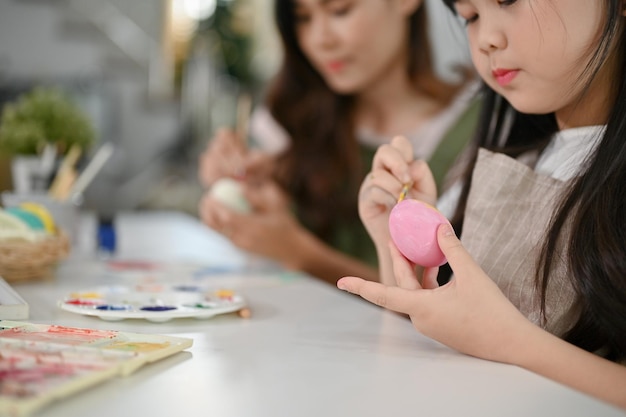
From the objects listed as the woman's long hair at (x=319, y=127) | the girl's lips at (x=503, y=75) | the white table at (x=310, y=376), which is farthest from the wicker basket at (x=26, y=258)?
the woman's long hair at (x=319, y=127)

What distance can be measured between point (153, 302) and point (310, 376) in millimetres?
312

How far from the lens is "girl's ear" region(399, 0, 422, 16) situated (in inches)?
68.3

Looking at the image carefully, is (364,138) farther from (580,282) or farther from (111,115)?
(111,115)

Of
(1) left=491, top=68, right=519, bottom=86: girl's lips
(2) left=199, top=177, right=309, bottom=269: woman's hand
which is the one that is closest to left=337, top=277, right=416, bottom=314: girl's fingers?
(1) left=491, top=68, right=519, bottom=86: girl's lips

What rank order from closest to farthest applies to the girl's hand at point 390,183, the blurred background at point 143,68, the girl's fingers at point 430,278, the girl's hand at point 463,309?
the girl's hand at point 463,309 → the girl's fingers at point 430,278 → the girl's hand at point 390,183 → the blurred background at point 143,68

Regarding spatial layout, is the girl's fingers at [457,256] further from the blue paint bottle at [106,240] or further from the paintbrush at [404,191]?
the blue paint bottle at [106,240]

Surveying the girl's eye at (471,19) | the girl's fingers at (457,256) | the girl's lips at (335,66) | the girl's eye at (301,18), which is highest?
the girl's eye at (301,18)

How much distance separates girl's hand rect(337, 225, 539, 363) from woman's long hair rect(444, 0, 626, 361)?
96 mm

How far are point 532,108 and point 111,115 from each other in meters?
5.52

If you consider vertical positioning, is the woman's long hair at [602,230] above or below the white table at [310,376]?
above

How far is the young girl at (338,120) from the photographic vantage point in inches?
64.2

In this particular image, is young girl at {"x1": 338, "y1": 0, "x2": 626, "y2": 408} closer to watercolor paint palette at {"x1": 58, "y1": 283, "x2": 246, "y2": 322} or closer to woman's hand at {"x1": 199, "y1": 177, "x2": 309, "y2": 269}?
watercolor paint palette at {"x1": 58, "y1": 283, "x2": 246, "y2": 322}

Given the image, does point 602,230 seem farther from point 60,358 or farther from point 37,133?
point 37,133

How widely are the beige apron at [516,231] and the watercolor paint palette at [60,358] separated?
38 cm
